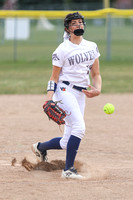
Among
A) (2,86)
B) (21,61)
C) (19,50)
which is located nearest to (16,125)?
(2,86)

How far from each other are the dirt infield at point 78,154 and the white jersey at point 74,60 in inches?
43.1

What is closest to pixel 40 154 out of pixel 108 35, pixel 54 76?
pixel 54 76

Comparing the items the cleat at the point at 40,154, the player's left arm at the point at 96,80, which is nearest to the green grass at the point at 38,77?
the cleat at the point at 40,154

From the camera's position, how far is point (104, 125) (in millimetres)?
8281

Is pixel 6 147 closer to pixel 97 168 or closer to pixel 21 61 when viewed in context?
pixel 97 168

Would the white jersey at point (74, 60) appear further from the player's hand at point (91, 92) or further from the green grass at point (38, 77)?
the green grass at point (38, 77)

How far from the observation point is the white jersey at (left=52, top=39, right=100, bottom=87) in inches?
194

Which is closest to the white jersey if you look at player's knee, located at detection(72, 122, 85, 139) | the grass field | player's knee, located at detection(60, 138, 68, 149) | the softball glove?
the softball glove

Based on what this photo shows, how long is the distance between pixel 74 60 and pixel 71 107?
0.51 m

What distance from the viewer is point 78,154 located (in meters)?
6.26

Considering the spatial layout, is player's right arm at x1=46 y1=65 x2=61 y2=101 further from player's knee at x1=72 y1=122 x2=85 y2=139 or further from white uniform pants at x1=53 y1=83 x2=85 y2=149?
player's knee at x1=72 y1=122 x2=85 y2=139

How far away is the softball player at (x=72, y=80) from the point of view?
4910 mm

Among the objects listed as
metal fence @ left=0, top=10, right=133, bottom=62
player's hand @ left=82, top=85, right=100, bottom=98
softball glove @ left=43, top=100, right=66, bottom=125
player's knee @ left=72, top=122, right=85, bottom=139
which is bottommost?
metal fence @ left=0, top=10, right=133, bottom=62

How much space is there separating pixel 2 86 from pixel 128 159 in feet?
23.9
